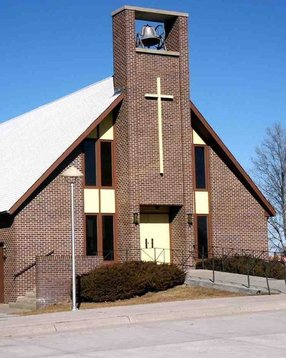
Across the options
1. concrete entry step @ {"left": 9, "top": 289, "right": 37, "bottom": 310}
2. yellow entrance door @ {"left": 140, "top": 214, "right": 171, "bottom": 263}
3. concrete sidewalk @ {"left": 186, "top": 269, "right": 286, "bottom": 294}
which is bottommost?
concrete entry step @ {"left": 9, "top": 289, "right": 37, "bottom": 310}

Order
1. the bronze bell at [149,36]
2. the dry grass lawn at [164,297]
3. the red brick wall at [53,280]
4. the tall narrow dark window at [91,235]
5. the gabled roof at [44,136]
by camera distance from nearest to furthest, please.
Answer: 1. the dry grass lawn at [164,297]
2. the red brick wall at [53,280]
3. the gabled roof at [44,136]
4. the tall narrow dark window at [91,235]
5. the bronze bell at [149,36]

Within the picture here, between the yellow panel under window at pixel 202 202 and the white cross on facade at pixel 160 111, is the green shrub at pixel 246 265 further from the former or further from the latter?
the white cross on facade at pixel 160 111

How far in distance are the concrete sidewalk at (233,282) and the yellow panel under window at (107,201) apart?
161 inches

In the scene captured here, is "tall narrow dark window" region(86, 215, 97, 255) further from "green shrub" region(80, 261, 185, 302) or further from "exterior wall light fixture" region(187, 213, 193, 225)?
"exterior wall light fixture" region(187, 213, 193, 225)

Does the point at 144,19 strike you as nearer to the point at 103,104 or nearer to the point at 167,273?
the point at 103,104

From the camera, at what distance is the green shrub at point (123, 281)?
24.2 metres

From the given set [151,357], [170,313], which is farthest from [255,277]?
[151,357]

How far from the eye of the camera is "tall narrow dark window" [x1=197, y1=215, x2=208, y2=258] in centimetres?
3028

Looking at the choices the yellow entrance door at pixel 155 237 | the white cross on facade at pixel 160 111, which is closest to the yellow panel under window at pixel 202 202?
the yellow entrance door at pixel 155 237

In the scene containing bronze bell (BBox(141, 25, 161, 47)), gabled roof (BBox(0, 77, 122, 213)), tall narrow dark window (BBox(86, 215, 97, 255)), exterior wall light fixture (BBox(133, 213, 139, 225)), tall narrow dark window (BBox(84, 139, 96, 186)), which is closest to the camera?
gabled roof (BBox(0, 77, 122, 213))

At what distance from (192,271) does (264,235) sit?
17.4 feet

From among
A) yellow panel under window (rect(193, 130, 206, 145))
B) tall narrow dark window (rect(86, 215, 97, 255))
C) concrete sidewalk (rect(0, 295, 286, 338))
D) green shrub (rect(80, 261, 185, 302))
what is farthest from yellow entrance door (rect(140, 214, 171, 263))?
concrete sidewalk (rect(0, 295, 286, 338))

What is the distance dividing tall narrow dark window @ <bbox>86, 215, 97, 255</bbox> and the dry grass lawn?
→ 4.11 metres

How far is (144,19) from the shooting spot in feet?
99.6
